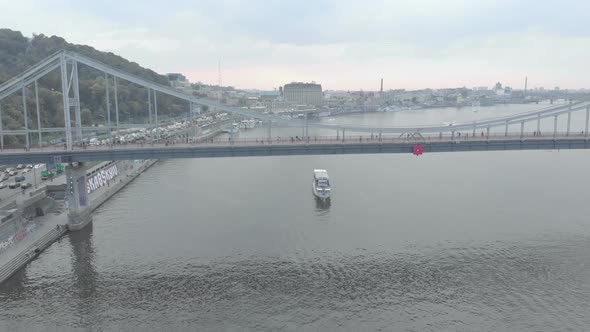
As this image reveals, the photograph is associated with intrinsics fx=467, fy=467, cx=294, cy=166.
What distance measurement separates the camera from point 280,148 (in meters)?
29.7

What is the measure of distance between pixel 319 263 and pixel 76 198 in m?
16.6

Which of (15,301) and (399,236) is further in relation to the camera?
(399,236)

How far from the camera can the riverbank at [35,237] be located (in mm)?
23328

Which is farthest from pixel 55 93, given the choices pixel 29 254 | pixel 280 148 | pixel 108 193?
pixel 280 148

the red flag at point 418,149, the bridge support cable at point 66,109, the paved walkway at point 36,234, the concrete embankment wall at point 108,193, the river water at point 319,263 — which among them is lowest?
the river water at point 319,263

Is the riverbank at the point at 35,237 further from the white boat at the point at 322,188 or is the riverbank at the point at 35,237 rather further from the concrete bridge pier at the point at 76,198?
the white boat at the point at 322,188

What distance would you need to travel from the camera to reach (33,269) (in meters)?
23.8

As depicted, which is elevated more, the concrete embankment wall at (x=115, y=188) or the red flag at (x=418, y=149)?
the red flag at (x=418, y=149)

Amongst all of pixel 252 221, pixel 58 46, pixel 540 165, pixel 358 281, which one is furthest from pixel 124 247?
pixel 58 46

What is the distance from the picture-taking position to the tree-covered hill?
183 ft

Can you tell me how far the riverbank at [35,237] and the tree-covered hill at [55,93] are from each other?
19981mm

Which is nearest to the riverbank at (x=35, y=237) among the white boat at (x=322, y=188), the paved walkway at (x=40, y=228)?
the paved walkway at (x=40, y=228)

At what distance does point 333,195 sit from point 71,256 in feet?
68.4

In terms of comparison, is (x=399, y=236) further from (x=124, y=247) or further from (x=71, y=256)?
(x=71, y=256)
